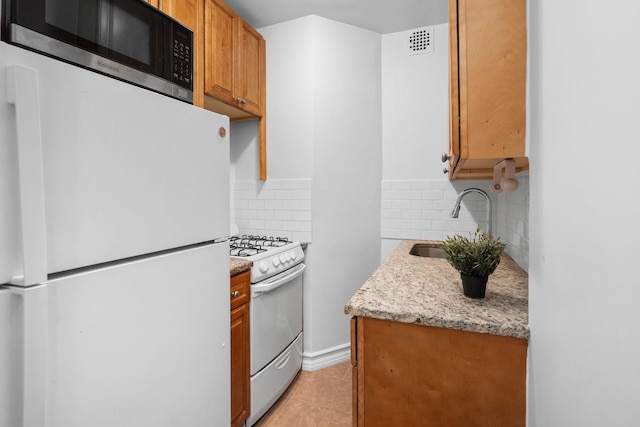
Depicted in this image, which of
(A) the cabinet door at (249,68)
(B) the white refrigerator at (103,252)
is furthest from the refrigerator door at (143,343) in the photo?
(A) the cabinet door at (249,68)

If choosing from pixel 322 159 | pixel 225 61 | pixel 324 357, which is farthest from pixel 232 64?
pixel 324 357

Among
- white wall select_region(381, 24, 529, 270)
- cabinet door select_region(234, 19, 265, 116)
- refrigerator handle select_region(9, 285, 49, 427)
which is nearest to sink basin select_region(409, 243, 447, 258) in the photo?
white wall select_region(381, 24, 529, 270)

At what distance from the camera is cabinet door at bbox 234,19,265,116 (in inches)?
83.3

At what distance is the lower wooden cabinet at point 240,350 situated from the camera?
1.53 m

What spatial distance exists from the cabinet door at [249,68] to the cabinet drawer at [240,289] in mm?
1183

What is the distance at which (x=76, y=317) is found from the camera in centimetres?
71

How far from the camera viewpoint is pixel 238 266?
156cm

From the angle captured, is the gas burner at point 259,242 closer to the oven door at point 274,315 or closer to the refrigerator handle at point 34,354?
the oven door at point 274,315

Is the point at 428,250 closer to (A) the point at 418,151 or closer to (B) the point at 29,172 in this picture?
(A) the point at 418,151

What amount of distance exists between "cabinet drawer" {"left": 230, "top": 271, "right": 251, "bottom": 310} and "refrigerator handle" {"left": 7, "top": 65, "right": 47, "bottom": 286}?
95 centimetres

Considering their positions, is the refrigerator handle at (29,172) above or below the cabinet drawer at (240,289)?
above

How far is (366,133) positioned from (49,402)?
2378 millimetres

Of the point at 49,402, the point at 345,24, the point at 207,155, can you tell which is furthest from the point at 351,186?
the point at 49,402

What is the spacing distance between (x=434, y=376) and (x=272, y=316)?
44.4 inches
